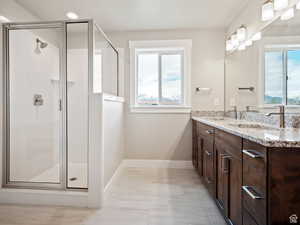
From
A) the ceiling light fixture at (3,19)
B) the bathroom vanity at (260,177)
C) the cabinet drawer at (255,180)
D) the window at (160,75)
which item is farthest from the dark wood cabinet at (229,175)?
the ceiling light fixture at (3,19)

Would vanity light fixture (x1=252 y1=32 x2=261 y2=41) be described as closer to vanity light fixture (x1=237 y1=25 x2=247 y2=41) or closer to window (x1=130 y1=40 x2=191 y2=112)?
vanity light fixture (x1=237 y1=25 x2=247 y2=41)

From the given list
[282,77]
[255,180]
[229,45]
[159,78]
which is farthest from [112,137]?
[229,45]

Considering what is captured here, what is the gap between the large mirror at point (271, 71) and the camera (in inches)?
65.8

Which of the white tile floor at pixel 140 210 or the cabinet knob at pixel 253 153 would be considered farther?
the white tile floor at pixel 140 210

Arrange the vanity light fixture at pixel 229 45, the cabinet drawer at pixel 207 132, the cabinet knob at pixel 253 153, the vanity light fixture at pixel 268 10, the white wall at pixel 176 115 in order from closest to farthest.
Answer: the cabinet knob at pixel 253 153 < the vanity light fixture at pixel 268 10 < the cabinet drawer at pixel 207 132 < the vanity light fixture at pixel 229 45 < the white wall at pixel 176 115

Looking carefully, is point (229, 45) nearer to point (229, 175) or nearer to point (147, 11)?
point (147, 11)

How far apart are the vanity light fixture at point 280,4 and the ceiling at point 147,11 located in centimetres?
80

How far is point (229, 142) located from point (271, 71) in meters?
0.98

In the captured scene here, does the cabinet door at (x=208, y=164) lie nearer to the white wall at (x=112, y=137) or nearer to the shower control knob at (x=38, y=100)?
the white wall at (x=112, y=137)

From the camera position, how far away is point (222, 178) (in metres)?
1.72

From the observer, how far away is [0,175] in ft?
7.15

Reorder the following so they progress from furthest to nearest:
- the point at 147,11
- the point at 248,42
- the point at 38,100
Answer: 1. the point at 147,11
2. the point at 38,100
3. the point at 248,42

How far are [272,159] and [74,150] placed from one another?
6.44 ft

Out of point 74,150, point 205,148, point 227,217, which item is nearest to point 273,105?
point 205,148
